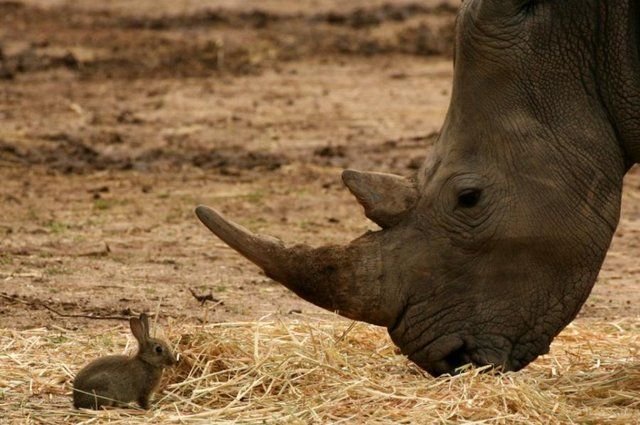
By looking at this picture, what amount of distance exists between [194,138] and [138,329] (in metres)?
7.42

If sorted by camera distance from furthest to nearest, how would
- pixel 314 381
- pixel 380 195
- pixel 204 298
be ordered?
1. pixel 204 298
2. pixel 314 381
3. pixel 380 195

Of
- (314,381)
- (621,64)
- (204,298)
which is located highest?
(621,64)

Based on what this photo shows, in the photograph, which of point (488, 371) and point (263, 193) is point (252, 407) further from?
point (263, 193)

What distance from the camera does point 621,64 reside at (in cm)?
686

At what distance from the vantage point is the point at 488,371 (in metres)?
6.74

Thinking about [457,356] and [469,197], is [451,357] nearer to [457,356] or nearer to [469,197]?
[457,356]

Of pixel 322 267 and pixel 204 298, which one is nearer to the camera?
pixel 322 267

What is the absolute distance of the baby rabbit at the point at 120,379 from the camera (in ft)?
22.1

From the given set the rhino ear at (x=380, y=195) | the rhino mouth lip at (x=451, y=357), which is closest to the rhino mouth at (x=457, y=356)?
the rhino mouth lip at (x=451, y=357)

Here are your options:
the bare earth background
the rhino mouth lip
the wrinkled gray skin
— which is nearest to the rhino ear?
the wrinkled gray skin

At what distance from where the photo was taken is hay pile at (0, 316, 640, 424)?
21.4 ft

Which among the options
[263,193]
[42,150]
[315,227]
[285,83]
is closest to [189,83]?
[285,83]

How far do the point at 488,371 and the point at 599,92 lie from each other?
3.97 feet

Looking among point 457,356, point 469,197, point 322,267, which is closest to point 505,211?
point 469,197
